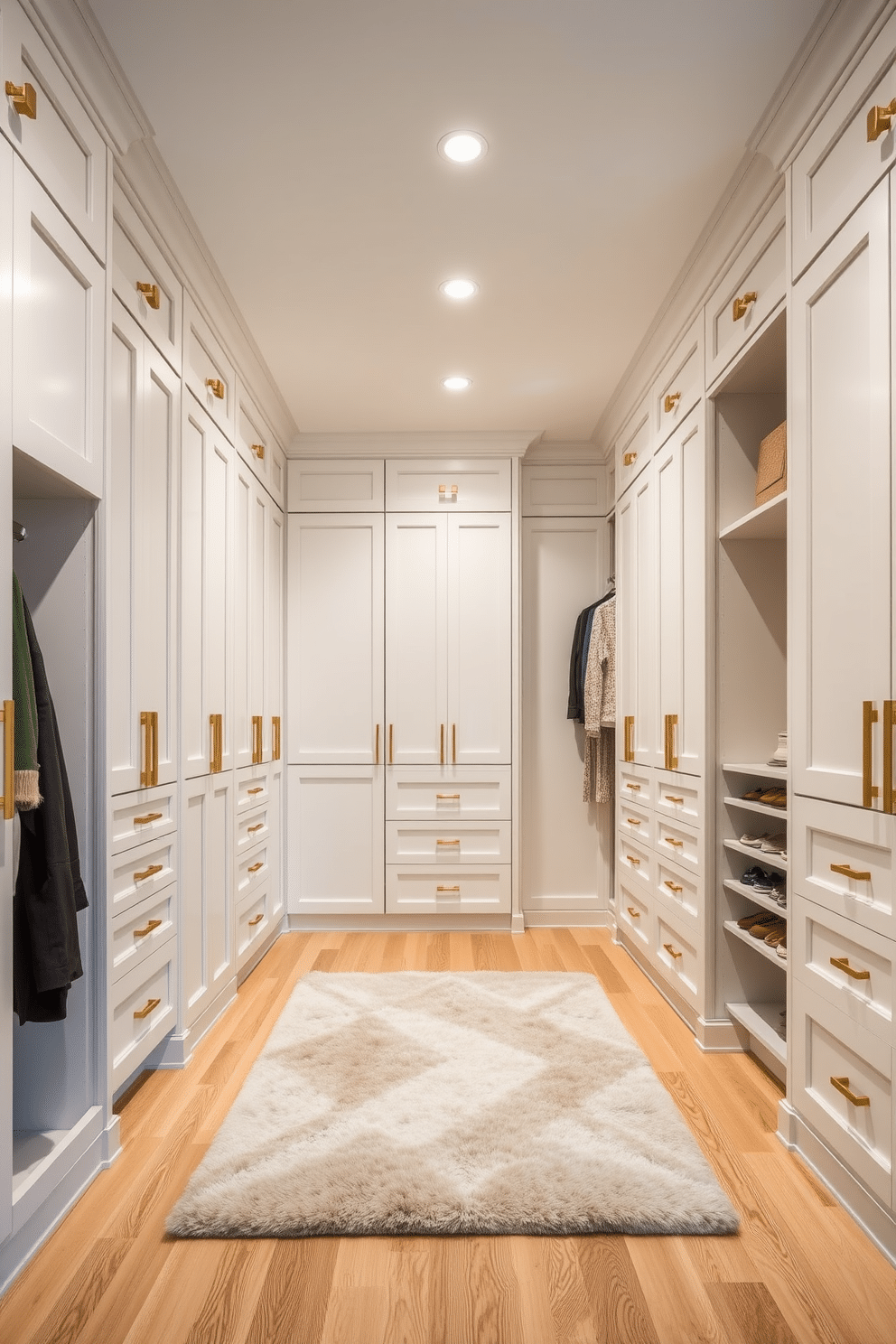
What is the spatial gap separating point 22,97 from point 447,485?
3292mm

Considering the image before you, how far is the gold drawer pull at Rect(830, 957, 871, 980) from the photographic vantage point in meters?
1.91

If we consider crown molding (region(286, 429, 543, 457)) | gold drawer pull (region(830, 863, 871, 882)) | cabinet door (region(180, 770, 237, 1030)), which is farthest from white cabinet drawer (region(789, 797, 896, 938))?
crown molding (region(286, 429, 543, 457))

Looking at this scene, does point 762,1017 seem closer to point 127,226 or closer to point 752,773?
point 752,773

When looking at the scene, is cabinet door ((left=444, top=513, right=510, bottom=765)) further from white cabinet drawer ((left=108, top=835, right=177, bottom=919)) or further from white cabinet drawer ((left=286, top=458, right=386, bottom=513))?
white cabinet drawer ((left=108, top=835, right=177, bottom=919))

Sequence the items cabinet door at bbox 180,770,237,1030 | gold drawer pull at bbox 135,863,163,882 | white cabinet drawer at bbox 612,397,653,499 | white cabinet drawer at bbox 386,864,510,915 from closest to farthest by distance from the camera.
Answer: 1. gold drawer pull at bbox 135,863,163,882
2. cabinet door at bbox 180,770,237,1030
3. white cabinet drawer at bbox 612,397,653,499
4. white cabinet drawer at bbox 386,864,510,915

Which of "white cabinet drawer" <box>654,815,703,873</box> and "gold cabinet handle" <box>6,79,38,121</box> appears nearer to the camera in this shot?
"gold cabinet handle" <box>6,79,38,121</box>

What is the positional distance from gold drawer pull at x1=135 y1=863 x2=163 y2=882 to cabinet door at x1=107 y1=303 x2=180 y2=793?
0.25 meters

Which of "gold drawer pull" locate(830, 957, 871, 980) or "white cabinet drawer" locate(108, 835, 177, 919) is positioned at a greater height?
"white cabinet drawer" locate(108, 835, 177, 919)

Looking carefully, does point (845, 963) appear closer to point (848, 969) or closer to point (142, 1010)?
point (848, 969)

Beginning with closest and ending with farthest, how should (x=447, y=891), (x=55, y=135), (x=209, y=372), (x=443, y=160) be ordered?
(x=55, y=135) → (x=443, y=160) → (x=209, y=372) → (x=447, y=891)

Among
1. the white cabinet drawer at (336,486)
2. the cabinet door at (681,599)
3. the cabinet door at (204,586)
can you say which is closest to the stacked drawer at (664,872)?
the cabinet door at (681,599)

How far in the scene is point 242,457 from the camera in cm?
387

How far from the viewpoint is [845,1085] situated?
198 cm

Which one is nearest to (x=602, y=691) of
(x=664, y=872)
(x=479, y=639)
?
(x=479, y=639)
